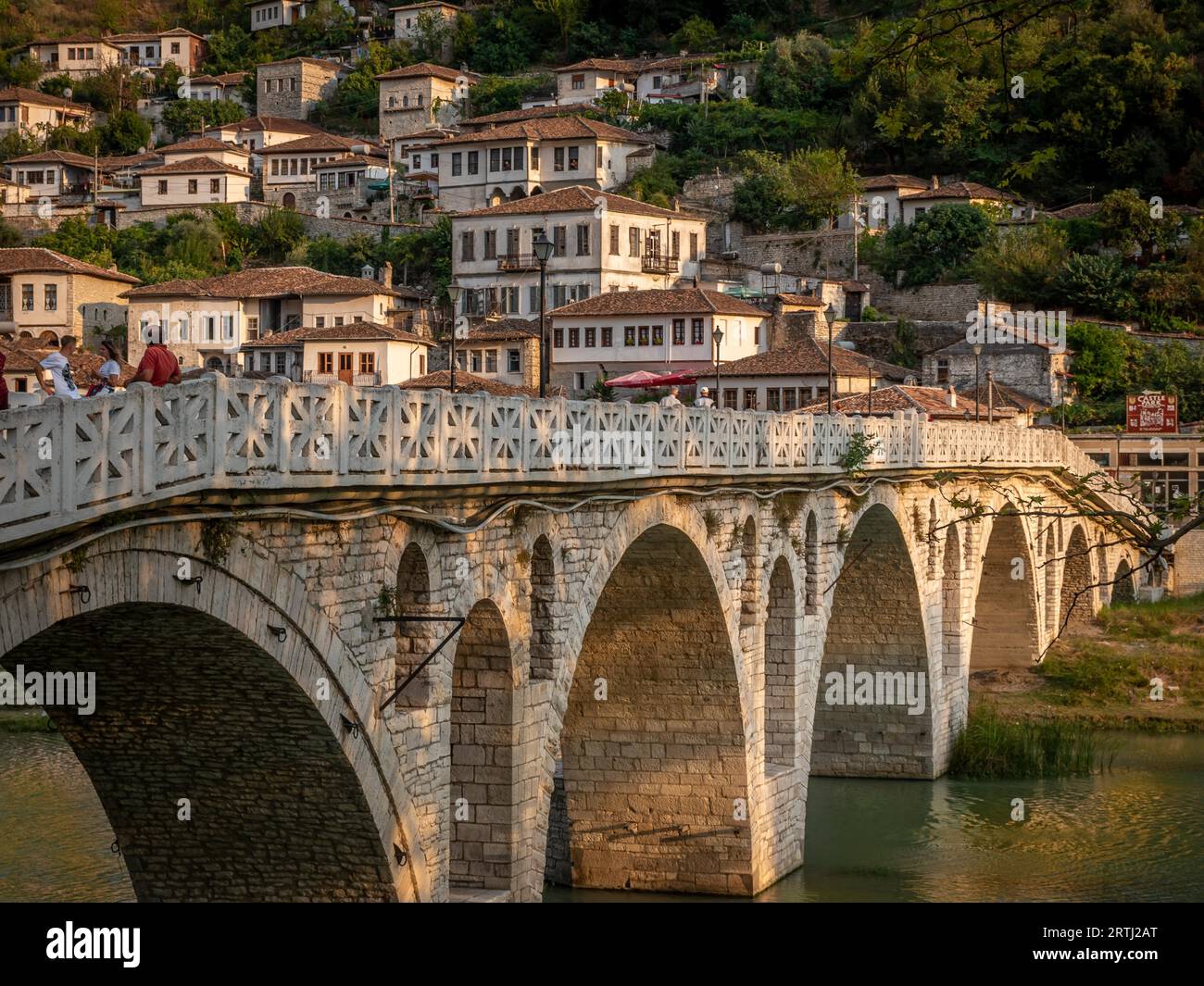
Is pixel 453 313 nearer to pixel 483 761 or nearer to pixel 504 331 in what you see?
pixel 483 761

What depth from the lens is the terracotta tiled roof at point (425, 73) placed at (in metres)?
119

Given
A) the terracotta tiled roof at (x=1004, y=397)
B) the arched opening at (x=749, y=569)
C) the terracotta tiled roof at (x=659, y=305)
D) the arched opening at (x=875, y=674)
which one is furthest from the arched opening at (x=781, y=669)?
the terracotta tiled roof at (x=659, y=305)

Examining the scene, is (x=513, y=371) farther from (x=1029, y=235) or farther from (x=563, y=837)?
(x=563, y=837)

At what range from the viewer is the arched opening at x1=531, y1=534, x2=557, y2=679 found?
2245cm

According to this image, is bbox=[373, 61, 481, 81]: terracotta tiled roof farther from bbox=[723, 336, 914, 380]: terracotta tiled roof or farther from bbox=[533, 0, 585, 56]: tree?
bbox=[723, 336, 914, 380]: terracotta tiled roof

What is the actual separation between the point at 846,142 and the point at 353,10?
5769 centimetres

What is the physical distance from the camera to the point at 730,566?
29812 mm

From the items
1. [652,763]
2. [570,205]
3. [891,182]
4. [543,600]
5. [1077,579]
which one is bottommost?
[652,763]

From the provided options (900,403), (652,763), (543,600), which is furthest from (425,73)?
(543,600)

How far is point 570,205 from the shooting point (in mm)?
81625

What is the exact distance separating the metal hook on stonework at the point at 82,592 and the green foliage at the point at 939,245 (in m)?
73.5

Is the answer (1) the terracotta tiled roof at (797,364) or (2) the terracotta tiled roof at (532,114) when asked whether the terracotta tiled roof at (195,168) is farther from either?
(1) the terracotta tiled roof at (797,364)

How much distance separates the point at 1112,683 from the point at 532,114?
6448cm
